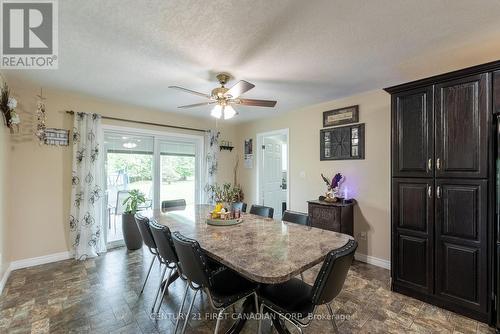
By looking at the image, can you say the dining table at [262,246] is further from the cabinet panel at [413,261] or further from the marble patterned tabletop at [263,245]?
the cabinet panel at [413,261]

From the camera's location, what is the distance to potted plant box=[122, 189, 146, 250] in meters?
3.72

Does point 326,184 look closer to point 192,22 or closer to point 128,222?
point 192,22

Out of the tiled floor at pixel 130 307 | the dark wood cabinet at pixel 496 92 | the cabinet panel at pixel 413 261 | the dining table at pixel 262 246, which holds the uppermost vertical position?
the dark wood cabinet at pixel 496 92

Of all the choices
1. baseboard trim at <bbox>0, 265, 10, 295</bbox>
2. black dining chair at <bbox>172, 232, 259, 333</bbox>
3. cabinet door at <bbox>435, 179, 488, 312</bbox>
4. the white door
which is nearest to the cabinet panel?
cabinet door at <bbox>435, 179, 488, 312</bbox>

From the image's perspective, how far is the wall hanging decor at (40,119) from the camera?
10.3 feet

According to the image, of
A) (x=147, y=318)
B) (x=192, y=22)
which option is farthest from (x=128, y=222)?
(x=192, y=22)

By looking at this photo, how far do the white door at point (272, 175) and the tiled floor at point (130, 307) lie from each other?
2.46 metres

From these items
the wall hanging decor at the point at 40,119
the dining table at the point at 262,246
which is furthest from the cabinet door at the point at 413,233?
the wall hanging decor at the point at 40,119

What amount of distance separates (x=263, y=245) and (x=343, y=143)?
250cm

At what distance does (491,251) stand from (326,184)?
2.03 m

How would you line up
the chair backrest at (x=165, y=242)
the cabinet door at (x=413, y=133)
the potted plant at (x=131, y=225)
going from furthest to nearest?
the potted plant at (x=131, y=225), the cabinet door at (x=413, y=133), the chair backrest at (x=165, y=242)

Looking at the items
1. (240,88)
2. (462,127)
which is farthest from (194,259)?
(462,127)

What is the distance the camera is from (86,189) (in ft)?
11.2

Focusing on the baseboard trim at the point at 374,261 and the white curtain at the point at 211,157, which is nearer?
the baseboard trim at the point at 374,261
